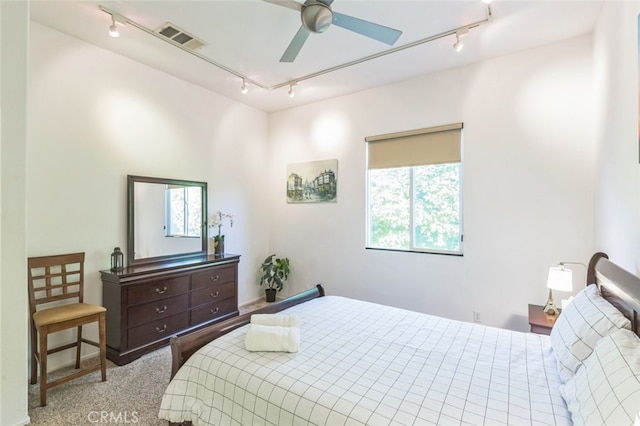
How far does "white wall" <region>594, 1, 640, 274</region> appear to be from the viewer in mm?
1668

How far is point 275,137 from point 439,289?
3.38 meters

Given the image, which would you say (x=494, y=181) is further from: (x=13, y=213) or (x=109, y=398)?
(x=109, y=398)

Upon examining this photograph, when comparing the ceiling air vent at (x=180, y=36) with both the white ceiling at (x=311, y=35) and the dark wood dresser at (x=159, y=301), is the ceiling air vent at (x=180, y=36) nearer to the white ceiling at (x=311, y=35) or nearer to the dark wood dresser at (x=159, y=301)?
the white ceiling at (x=311, y=35)

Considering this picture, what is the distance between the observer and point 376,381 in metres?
1.45

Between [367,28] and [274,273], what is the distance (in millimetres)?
3549

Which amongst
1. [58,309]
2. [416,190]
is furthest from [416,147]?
[58,309]

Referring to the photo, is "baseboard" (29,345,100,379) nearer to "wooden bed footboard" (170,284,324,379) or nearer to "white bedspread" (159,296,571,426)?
"wooden bed footboard" (170,284,324,379)

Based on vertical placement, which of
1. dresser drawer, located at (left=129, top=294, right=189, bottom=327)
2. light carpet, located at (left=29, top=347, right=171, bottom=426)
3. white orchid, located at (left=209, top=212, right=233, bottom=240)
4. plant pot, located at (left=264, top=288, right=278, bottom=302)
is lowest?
light carpet, located at (left=29, top=347, right=171, bottom=426)

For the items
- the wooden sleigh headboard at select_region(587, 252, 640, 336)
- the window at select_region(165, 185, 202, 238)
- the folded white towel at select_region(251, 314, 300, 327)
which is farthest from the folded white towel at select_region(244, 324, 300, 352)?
the window at select_region(165, 185, 202, 238)

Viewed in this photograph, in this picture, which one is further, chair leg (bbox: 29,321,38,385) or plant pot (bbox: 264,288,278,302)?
plant pot (bbox: 264,288,278,302)

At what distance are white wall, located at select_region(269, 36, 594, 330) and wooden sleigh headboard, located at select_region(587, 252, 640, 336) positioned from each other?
893 mm

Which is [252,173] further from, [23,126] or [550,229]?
[550,229]

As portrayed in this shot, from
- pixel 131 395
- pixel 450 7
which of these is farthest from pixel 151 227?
pixel 450 7

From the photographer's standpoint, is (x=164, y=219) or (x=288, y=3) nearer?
(x=288, y=3)
